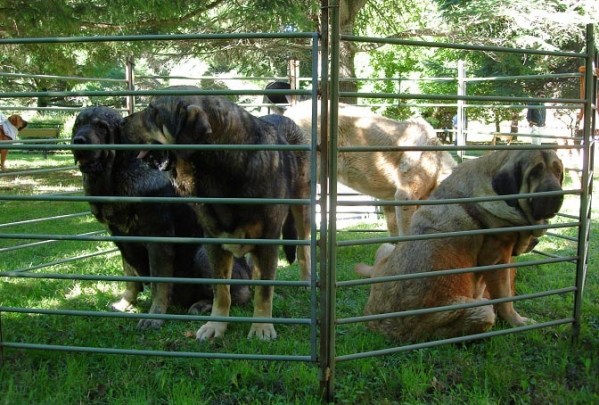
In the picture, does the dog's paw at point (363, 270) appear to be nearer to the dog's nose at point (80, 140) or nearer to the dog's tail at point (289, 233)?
the dog's tail at point (289, 233)

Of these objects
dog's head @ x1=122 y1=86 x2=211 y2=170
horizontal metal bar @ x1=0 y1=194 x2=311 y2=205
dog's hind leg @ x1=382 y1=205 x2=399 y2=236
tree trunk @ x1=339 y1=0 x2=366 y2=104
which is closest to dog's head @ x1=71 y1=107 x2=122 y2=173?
dog's head @ x1=122 y1=86 x2=211 y2=170

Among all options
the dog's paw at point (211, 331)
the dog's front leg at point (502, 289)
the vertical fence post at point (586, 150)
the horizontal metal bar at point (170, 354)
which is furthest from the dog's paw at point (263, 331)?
the vertical fence post at point (586, 150)

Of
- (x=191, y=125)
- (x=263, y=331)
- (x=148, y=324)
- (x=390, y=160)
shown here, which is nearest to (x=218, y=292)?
(x=263, y=331)

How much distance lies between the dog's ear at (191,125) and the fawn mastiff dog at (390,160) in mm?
4075

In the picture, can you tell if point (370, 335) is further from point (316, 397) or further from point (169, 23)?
point (169, 23)

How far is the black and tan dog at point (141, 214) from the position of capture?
4.88m

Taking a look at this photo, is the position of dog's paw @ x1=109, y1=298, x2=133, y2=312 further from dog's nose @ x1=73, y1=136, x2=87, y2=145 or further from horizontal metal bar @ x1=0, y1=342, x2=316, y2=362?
dog's nose @ x1=73, y1=136, x2=87, y2=145

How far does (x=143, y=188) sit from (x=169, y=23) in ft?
23.3

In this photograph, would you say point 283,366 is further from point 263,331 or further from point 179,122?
point 179,122

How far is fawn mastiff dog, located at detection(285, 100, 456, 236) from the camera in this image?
8.22 m

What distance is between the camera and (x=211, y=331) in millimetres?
4676

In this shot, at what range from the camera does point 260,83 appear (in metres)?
24.4

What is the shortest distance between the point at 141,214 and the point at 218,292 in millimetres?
1021

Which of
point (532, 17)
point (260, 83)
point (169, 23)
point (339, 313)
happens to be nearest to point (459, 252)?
point (339, 313)
